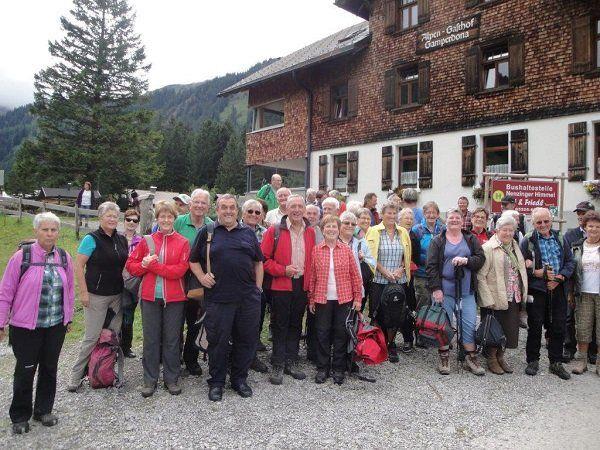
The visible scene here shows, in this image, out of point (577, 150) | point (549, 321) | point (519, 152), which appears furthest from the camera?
point (519, 152)

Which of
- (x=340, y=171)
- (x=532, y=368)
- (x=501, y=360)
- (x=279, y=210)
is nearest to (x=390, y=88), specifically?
(x=340, y=171)

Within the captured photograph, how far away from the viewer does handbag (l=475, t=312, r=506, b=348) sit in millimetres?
5168

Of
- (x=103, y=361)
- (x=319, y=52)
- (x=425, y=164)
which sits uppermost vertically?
(x=319, y=52)

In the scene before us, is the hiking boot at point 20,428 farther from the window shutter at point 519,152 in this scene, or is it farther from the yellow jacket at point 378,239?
the window shutter at point 519,152

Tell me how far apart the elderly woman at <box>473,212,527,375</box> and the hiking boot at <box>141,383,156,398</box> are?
3739 millimetres

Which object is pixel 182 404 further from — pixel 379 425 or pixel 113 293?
pixel 379 425

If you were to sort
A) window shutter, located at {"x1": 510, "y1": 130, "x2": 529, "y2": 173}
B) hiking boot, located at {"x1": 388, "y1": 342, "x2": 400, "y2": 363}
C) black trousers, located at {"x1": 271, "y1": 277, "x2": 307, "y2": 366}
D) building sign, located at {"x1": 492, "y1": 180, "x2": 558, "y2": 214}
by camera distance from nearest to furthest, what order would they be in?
1. black trousers, located at {"x1": 271, "y1": 277, "x2": 307, "y2": 366}
2. hiking boot, located at {"x1": 388, "y1": 342, "x2": 400, "y2": 363}
3. building sign, located at {"x1": 492, "y1": 180, "x2": 558, "y2": 214}
4. window shutter, located at {"x1": 510, "y1": 130, "x2": 529, "y2": 173}

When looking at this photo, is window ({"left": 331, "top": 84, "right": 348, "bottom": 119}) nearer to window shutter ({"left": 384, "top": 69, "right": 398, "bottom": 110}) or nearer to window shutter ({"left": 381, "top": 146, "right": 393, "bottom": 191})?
window shutter ({"left": 384, "top": 69, "right": 398, "bottom": 110})

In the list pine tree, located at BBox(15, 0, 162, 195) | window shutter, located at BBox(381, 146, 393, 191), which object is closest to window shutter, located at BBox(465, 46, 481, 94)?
window shutter, located at BBox(381, 146, 393, 191)

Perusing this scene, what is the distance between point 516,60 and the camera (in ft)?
41.9

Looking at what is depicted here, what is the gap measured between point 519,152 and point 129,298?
38.1ft

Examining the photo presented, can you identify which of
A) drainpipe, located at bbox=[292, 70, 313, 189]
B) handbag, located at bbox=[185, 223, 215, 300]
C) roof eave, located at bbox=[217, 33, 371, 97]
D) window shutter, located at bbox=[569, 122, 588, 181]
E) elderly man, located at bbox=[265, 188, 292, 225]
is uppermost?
roof eave, located at bbox=[217, 33, 371, 97]

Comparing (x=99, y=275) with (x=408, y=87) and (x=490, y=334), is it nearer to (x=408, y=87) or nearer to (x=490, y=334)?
(x=490, y=334)

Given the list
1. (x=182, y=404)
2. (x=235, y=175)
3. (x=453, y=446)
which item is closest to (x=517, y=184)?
(x=453, y=446)
